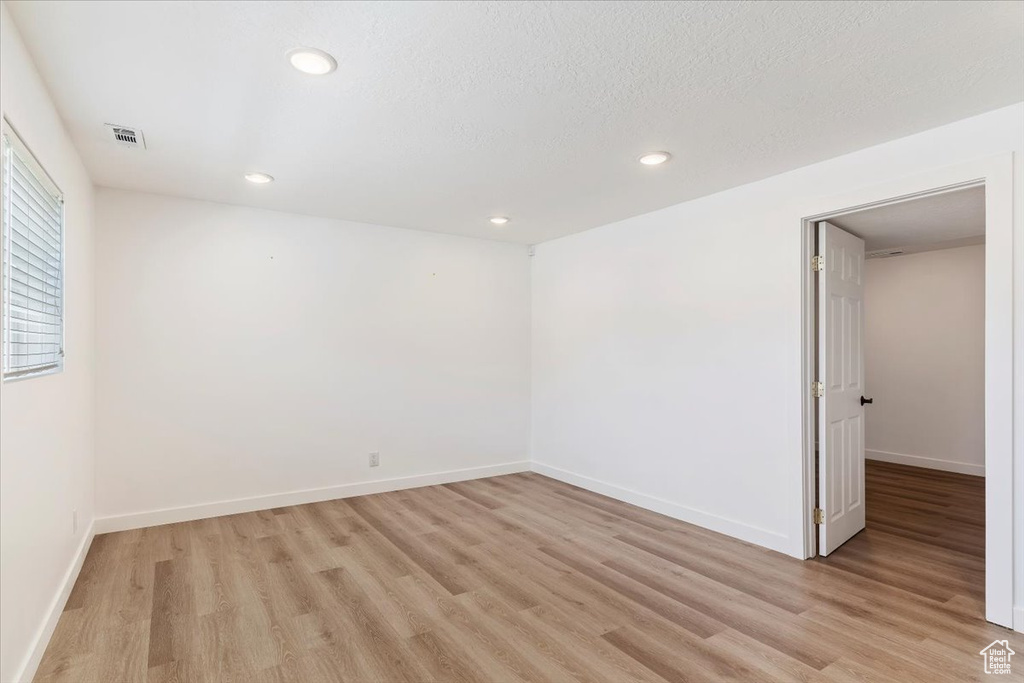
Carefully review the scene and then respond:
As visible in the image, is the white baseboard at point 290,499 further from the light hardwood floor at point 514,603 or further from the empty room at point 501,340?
the light hardwood floor at point 514,603

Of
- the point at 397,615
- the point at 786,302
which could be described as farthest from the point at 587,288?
the point at 397,615

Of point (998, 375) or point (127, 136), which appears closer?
point (998, 375)

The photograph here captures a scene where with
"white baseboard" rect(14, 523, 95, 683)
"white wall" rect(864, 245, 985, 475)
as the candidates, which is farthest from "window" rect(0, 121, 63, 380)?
"white wall" rect(864, 245, 985, 475)

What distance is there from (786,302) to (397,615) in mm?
2947

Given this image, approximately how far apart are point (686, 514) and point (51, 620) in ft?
12.5

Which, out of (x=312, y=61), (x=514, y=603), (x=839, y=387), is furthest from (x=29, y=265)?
(x=839, y=387)

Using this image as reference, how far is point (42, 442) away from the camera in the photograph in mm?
2318

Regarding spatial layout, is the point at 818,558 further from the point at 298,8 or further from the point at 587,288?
the point at 298,8

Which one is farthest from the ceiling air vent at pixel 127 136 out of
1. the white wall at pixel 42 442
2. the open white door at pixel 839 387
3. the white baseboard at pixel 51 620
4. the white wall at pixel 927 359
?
the white wall at pixel 927 359

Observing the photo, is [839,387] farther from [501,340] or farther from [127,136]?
[127,136]

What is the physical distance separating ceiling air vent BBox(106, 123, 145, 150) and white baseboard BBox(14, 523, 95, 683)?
234cm

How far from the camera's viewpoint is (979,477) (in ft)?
17.7

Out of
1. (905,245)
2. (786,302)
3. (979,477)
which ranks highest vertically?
(905,245)

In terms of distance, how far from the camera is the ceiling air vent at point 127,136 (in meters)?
2.78
